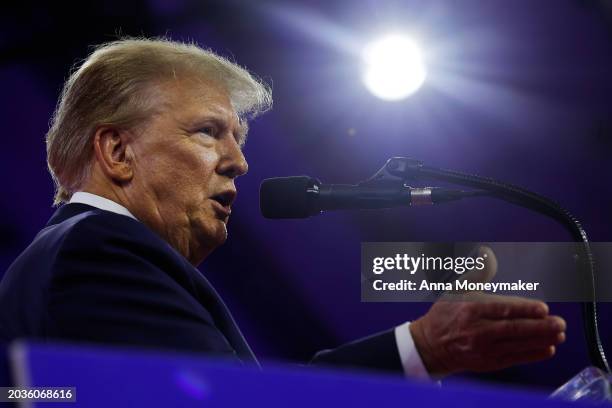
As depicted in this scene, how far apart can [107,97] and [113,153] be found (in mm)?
149

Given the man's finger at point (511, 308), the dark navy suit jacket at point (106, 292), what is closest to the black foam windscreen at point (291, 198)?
the dark navy suit jacket at point (106, 292)

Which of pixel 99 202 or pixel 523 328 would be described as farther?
pixel 99 202

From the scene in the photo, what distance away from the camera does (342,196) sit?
150 centimetres

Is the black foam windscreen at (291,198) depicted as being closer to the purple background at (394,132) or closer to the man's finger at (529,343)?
the man's finger at (529,343)

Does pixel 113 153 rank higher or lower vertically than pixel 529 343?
higher

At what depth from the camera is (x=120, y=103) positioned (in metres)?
1.83

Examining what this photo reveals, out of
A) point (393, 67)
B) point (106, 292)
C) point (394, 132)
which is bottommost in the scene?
point (106, 292)

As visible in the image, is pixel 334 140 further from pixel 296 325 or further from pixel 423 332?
pixel 423 332

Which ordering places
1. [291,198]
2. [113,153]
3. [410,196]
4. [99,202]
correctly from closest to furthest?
[410,196], [291,198], [99,202], [113,153]

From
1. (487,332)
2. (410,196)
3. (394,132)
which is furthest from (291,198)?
(394,132)

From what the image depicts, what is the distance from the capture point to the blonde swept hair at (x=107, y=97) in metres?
1.83

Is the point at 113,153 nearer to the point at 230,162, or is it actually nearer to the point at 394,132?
the point at 230,162

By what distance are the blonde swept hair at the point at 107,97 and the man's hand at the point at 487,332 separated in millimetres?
940

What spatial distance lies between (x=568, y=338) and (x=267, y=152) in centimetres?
178
